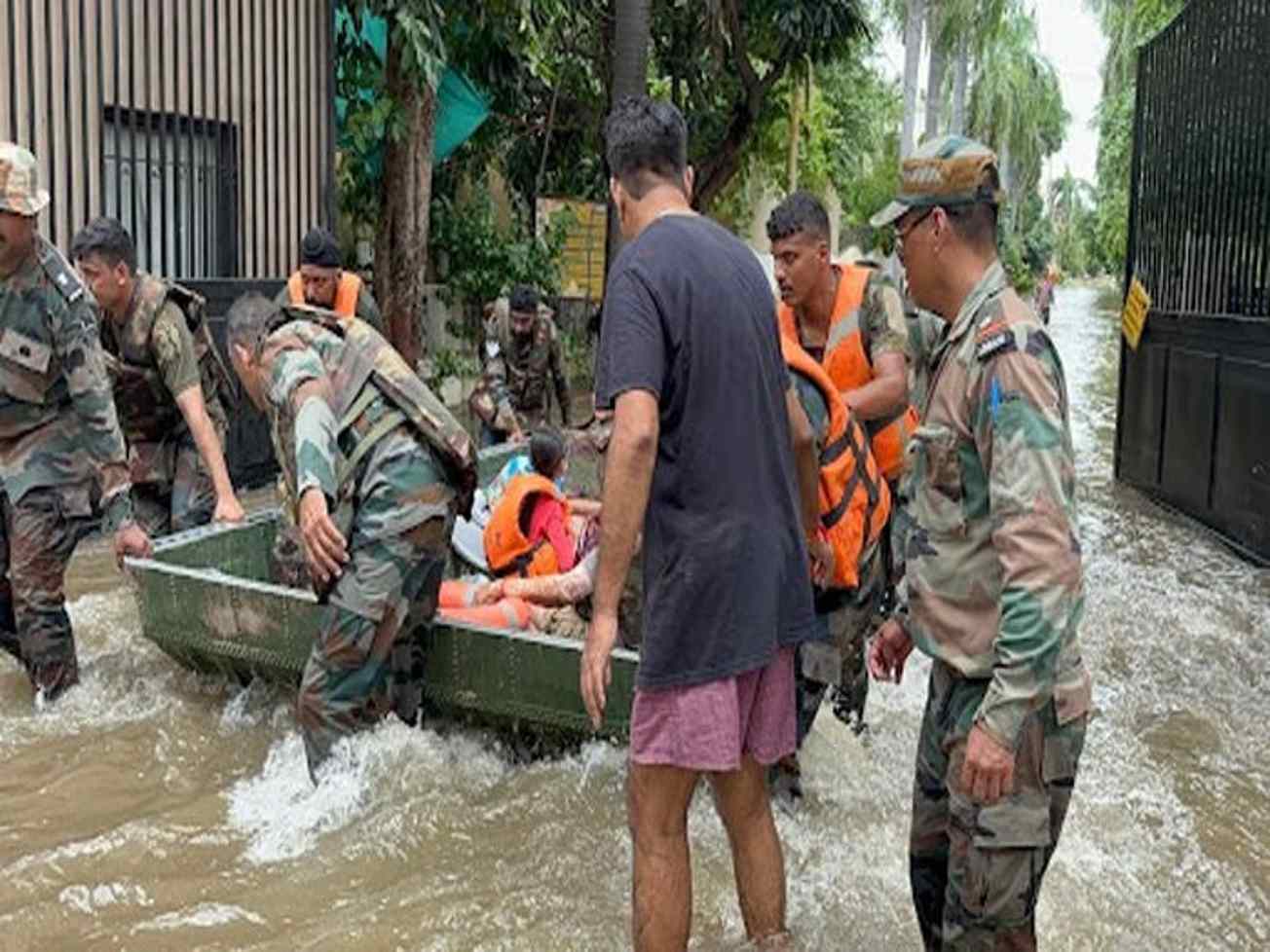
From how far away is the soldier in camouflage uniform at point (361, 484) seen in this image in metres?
4.37

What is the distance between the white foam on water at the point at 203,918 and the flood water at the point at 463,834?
0.4 inches

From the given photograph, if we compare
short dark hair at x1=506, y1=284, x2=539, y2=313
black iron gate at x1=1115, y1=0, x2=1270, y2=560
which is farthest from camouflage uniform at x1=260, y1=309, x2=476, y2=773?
black iron gate at x1=1115, y1=0, x2=1270, y2=560

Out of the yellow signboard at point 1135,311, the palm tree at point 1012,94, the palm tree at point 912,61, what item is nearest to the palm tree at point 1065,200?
the palm tree at point 1012,94

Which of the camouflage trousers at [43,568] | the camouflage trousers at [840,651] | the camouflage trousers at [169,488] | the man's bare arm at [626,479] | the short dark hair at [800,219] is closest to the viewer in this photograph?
the man's bare arm at [626,479]

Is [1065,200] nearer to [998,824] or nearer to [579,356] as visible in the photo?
[579,356]

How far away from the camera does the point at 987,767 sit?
261 cm

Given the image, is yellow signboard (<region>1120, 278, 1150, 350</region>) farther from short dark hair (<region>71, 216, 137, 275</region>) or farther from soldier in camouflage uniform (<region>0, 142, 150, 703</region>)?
soldier in camouflage uniform (<region>0, 142, 150, 703</region>)

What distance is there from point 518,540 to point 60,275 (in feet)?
6.51

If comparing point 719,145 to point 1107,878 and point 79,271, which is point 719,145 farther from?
point 1107,878

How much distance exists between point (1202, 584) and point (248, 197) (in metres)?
6.54

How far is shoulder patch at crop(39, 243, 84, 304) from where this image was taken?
5.10m

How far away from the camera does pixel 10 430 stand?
17.1 feet

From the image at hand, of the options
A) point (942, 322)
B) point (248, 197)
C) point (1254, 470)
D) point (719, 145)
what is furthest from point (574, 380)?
point (942, 322)

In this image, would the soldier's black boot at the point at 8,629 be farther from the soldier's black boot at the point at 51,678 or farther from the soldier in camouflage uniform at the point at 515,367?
the soldier in camouflage uniform at the point at 515,367
